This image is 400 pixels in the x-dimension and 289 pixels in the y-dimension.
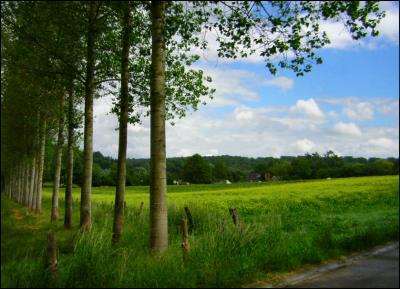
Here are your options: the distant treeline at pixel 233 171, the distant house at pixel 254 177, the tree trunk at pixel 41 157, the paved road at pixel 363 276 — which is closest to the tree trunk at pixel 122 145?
the paved road at pixel 363 276

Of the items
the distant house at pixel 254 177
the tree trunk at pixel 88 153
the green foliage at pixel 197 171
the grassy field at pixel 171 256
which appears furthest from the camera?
the distant house at pixel 254 177

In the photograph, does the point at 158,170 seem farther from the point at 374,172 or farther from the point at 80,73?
the point at 374,172

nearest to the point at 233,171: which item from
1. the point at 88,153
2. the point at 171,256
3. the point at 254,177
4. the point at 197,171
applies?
the point at 254,177

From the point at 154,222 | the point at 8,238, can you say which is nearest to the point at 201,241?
the point at 154,222

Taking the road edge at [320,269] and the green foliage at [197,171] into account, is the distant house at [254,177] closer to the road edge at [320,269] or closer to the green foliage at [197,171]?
the green foliage at [197,171]

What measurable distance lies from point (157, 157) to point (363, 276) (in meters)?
5.02

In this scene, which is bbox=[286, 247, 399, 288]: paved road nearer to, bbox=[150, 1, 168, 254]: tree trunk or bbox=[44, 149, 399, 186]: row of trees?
bbox=[150, 1, 168, 254]: tree trunk

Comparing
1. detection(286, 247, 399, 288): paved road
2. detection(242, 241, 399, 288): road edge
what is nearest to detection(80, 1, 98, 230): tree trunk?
detection(242, 241, 399, 288): road edge

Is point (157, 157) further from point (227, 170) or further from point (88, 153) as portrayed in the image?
point (227, 170)

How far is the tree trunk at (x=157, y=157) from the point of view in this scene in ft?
33.8

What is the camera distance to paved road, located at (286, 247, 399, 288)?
30.4 feet

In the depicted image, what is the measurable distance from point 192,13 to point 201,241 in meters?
5.58

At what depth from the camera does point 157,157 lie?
10.4 meters

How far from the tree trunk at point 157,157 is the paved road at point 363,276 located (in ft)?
9.80
